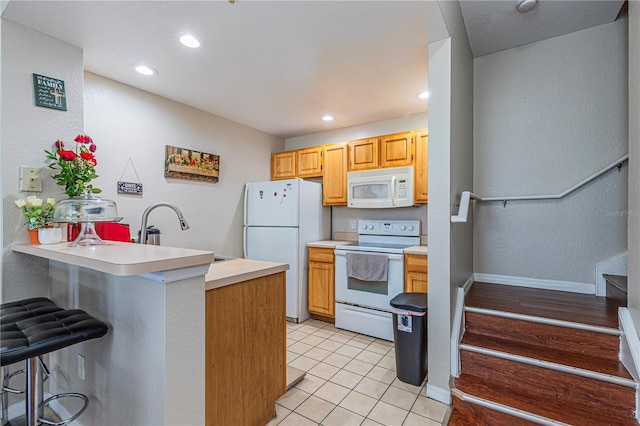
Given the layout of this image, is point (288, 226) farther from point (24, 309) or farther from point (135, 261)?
point (135, 261)

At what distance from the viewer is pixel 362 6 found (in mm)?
1700

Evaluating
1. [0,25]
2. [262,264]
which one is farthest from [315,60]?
[0,25]

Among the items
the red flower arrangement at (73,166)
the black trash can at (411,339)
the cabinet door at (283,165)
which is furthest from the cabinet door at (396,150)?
the red flower arrangement at (73,166)

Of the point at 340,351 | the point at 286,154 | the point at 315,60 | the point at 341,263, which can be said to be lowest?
the point at 340,351

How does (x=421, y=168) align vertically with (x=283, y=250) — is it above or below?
above

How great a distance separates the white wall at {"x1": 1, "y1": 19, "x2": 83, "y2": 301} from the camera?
171cm

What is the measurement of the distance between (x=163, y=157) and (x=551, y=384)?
3.63 meters

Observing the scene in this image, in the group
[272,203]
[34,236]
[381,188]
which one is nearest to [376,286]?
[381,188]

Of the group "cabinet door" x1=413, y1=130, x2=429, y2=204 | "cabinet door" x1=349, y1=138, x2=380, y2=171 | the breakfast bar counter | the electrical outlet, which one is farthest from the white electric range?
the electrical outlet

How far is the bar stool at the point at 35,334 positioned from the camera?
1020 mm

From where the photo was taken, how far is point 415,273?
277 centimetres

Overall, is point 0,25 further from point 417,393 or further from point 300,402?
point 417,393

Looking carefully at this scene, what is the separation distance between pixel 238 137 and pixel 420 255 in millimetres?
2728

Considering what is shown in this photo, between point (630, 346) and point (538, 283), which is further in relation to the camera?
point (538, 283)
